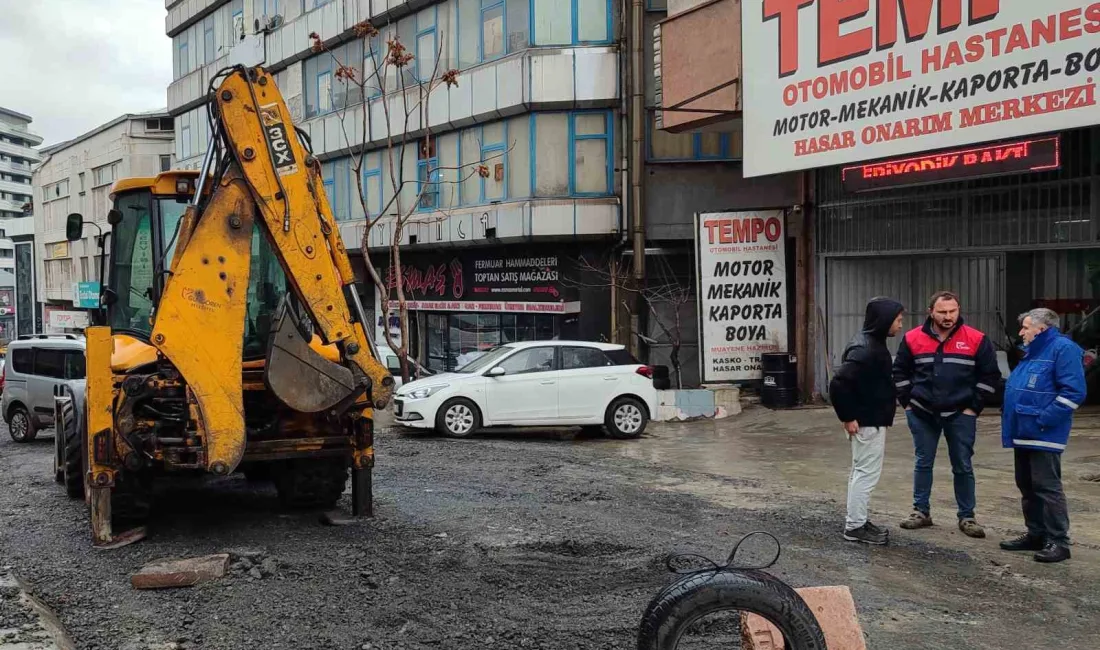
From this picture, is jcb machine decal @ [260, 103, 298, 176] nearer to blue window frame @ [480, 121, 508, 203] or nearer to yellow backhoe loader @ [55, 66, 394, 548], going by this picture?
yellow backhoe loader @ [55, 66, 394, 548]

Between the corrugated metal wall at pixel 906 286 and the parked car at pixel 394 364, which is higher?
the corrugated metal wall at pixel 906 286

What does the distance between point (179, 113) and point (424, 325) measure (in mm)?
19750

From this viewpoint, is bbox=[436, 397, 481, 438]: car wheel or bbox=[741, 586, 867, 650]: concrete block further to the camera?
bbox=[436, 397, 481, 438]: car wheel

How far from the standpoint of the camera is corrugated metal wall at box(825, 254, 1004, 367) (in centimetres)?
1667

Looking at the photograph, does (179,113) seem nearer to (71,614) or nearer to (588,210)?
(588,210)

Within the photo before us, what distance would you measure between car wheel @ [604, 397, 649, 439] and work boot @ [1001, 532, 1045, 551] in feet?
26.4

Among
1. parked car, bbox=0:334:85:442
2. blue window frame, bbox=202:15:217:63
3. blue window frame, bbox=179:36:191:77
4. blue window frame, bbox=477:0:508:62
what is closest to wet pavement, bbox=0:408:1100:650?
parked car, bbox=0:334:85:442

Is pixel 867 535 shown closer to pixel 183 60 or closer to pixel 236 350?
pixel 236 350

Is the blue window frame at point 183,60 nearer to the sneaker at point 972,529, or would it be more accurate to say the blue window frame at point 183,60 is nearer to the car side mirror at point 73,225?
the car side mirror at point 73,225

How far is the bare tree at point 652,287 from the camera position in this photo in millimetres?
21828

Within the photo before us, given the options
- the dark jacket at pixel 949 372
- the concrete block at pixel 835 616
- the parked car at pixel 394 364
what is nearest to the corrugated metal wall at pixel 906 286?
the parked car at pixel 394 364

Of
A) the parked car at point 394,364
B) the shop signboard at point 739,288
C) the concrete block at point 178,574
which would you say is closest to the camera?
the concrete block at point 178,574

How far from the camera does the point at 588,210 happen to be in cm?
2173

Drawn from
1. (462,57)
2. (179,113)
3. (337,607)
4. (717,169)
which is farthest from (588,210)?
(179,113)
